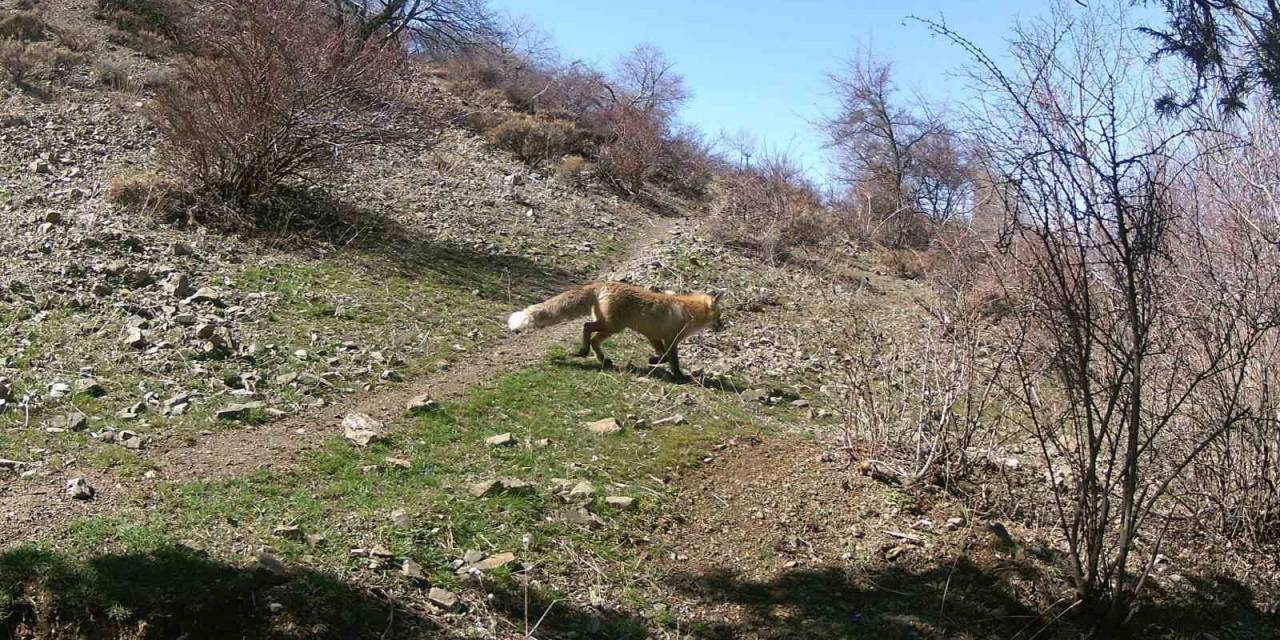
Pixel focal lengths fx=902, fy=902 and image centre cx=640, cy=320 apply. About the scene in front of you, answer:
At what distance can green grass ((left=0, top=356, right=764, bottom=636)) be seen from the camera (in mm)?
4809

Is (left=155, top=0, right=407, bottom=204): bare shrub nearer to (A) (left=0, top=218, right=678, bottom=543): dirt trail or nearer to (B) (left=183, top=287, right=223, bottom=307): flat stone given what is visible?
(B) (left=183, top=287, right=223, bottom=307): flat stone

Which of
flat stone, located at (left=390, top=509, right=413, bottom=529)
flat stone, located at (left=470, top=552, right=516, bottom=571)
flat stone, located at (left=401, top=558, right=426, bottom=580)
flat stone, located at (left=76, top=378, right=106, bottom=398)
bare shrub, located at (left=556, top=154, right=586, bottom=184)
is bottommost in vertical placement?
flat stone, located at (left=76, top=378, right=106, bottom=398)

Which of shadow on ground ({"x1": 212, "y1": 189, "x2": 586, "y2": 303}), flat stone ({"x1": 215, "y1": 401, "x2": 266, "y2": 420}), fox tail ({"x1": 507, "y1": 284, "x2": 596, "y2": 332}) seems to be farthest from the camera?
shadow on ground ({"x1": 212, "y1": 189, "x2": 586, "y2": 303})

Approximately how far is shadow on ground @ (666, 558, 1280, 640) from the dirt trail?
128 inches

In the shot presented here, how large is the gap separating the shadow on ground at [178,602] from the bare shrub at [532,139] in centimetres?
2217

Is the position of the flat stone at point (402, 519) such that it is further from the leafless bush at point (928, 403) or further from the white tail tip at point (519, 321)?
the white tail tip at point (519, 321)

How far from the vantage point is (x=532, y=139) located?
1074 inches

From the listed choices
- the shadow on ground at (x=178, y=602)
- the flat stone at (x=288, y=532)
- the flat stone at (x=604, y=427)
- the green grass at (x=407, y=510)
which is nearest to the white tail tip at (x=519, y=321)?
the green grass at (x=407, y=510)

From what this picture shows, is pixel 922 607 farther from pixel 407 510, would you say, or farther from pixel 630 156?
pixel 630 156

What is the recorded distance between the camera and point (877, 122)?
2906cm

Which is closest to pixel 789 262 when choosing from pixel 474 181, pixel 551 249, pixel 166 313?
pixel 551 249

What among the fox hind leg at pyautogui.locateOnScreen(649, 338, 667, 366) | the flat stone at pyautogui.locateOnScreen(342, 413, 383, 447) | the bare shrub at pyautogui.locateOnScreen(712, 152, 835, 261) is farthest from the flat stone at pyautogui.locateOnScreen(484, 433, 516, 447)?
the bare shrub at pyautogui.locateOnScreen(712, 152, 835, 261)

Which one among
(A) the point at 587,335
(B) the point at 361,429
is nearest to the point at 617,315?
(A) the point at 587,335

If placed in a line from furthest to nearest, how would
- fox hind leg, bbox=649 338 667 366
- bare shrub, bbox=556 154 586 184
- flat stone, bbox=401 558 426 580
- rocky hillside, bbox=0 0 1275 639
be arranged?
bare shrub, bbox=556 154 586 184 < fox hind leg, bbox=649 338 667 366 < flat stone, bbox=401 558 426 580 < rocky hillside, bbox=0 0 1275 639
